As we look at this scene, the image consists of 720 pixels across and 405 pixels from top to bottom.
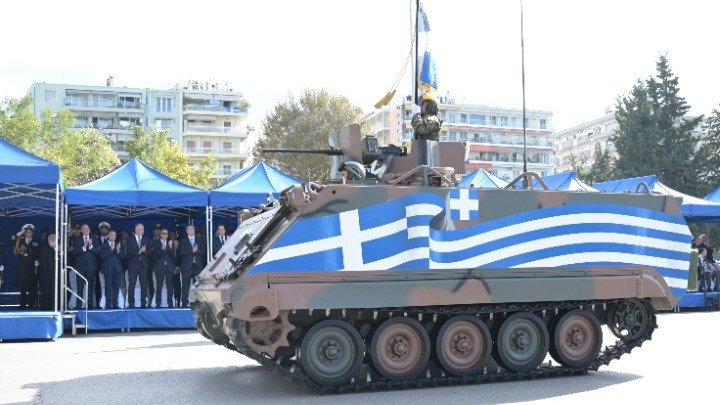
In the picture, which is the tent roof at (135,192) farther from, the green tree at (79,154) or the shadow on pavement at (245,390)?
the green tree at (79,154)

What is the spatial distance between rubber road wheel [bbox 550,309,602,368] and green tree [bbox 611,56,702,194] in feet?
132

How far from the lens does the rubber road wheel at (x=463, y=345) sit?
10008 millimetres

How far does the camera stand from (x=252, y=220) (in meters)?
11.6

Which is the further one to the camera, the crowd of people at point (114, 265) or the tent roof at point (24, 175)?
the crowd of people at point (114, 265)

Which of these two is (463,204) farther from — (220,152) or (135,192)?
(220,152)

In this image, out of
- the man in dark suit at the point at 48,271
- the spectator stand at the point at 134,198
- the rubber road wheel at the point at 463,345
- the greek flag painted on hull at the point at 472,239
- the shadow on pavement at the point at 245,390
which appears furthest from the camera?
the man in dark suit at the point at 48,271

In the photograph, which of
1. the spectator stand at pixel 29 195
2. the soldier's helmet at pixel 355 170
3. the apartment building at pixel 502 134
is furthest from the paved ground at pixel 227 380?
the apartment building at pixel 502 134

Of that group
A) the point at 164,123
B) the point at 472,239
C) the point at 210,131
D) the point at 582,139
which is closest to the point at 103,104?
the point at 164,123

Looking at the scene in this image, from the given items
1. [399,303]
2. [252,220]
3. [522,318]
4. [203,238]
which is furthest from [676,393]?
[203,238]

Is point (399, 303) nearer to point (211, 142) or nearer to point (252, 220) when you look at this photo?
point (252, 220)

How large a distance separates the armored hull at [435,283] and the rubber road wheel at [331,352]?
16mm

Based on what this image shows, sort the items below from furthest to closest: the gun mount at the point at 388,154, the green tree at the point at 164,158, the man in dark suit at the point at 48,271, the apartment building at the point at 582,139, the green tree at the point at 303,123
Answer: the apartment building at the point at 582,139 → the green tree at the point at 164,158 → the green tree at the point at 303,123 → the man in dark suit at the point at 48,271 → the gun mount at the point at 388,154

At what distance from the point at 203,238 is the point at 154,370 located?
7.76 meters

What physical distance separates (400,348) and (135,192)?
9221mm
